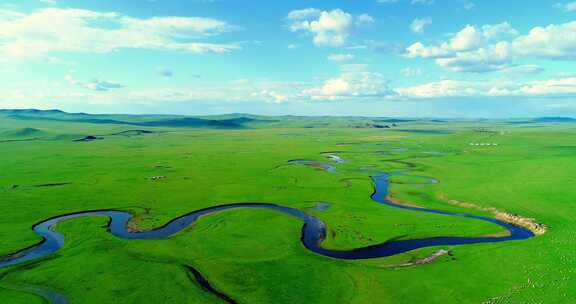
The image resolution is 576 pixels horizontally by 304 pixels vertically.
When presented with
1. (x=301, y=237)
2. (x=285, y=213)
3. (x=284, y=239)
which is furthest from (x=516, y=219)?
(x=284, y=239)

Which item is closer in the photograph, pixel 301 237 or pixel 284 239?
pixel 284 239

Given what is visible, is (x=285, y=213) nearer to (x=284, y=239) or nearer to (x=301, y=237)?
(x=301, y=237)

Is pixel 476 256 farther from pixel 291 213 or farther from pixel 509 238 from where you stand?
pixel 291 213

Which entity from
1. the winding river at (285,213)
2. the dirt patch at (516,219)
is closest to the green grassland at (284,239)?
the winding river at (285,213)

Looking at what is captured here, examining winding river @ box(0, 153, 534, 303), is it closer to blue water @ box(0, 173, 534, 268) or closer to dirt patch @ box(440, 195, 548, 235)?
blue water @ box(0, 173, 534, 268)

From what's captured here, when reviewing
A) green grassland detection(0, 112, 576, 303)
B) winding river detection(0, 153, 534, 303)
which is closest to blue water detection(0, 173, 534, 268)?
winding river detection(0, 153, 534, 303)

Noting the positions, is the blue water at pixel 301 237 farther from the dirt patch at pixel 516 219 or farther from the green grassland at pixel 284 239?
the green grassland at pixel 284 239

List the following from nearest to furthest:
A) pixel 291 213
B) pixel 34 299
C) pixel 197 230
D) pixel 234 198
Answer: pixel 34 299, pixel 197 230, pixel 291 213, pixel 234 198

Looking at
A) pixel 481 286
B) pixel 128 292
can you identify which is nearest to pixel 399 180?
pixel 481 286
